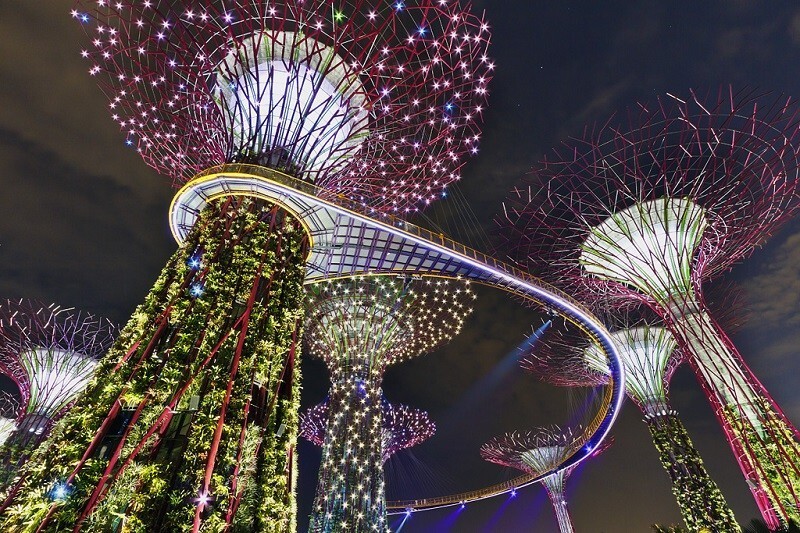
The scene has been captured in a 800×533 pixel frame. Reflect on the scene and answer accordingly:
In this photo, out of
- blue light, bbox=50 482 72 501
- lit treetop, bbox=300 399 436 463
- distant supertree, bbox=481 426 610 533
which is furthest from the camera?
distant supertree, bbox=481 426 610 533

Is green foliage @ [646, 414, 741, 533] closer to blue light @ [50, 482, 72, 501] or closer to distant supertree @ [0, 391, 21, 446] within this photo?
blue light @ [50, 482, 72, 501]

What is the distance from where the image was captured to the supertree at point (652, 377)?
1984cm

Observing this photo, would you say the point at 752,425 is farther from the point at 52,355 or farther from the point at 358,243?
the point at 52,355

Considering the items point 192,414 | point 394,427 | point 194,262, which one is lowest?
point 192,414

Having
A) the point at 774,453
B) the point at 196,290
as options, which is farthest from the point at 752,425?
the point at 196,290

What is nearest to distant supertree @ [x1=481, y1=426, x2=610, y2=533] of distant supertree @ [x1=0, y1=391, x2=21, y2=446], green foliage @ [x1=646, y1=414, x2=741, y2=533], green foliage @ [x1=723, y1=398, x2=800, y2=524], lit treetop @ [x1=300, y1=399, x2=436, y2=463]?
lit treetop @ [x1=300, y1=399, x2=436, y2=463]

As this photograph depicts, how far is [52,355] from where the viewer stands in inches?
950

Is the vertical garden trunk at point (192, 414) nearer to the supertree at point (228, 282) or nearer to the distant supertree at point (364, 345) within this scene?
the supertree at point (228, 282)

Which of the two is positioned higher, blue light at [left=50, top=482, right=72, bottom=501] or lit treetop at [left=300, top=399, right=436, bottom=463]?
lit treetop at [left=300, top=399, right=436, bottom=463]

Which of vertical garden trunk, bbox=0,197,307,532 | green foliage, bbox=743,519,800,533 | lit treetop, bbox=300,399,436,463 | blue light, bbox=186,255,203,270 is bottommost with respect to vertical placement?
green foliage, bbox=743,519,800,533

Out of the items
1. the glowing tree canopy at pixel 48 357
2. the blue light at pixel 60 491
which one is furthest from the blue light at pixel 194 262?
the glowing tree canopy at pixel 48 357

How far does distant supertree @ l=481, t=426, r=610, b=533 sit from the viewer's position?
3200cm

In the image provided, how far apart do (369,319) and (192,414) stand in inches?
539

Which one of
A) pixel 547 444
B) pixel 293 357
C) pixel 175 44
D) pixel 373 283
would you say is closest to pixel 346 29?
pixel 175 44
